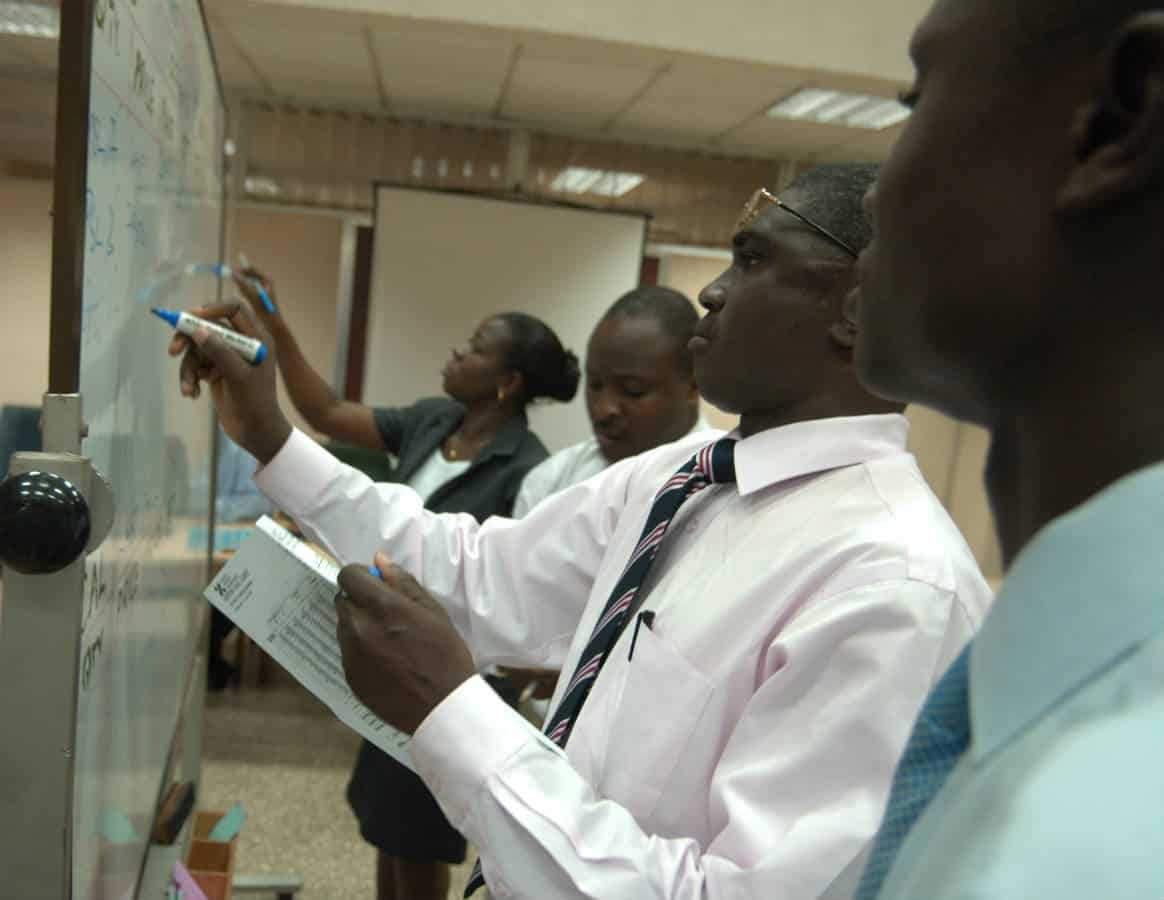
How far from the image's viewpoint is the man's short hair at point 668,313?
→ 2.07 m

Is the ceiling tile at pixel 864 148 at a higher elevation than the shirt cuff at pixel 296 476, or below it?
higher

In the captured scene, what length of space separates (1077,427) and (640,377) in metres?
1.71

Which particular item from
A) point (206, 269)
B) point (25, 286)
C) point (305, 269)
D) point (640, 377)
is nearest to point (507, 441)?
point (640, 377)

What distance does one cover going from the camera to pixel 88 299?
0.71m

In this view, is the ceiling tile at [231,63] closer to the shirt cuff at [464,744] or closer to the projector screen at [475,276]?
the projector screen at [475,276]

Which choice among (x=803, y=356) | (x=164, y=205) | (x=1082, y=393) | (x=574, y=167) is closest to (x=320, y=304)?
(x=574, y=167)

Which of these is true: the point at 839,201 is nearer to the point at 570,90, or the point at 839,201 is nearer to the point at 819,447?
the point at 819,447

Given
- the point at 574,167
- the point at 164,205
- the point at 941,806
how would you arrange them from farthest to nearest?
the point at 574,167 < the point at 164,205 < the point at 941,806

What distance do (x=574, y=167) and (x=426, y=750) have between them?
15.2ft

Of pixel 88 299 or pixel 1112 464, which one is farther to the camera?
pixel 88 299

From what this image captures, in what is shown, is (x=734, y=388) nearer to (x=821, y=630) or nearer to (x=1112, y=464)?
(x=821, y=630)

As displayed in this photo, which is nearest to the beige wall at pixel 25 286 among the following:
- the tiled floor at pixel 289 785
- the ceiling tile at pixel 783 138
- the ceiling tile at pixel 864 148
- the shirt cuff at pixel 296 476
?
the shirt cuff at pixel 296 476

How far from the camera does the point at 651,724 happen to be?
860 mm

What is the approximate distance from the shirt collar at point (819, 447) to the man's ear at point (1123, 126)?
0.58 m
